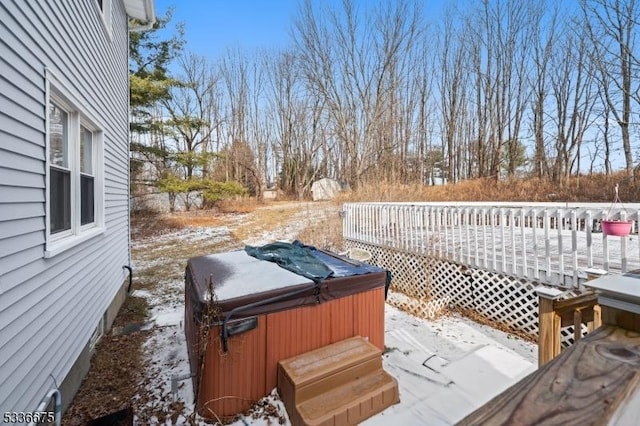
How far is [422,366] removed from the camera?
10.5 feet

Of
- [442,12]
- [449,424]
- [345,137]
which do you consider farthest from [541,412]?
[442,12]

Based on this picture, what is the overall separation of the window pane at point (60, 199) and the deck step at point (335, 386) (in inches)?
91.3

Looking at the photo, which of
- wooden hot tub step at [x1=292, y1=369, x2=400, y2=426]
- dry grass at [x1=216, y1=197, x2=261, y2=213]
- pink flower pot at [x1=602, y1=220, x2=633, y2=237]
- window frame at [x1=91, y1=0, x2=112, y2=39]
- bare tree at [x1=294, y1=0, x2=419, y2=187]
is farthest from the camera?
dry grass at [x1=216, y1=197, x2=261, y2=213]

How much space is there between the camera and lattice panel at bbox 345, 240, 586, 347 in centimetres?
404

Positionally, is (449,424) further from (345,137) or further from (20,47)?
(345,137)

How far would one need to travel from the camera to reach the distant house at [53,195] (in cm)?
187

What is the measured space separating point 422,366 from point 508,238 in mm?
3671

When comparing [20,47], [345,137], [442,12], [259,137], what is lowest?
[20,47]

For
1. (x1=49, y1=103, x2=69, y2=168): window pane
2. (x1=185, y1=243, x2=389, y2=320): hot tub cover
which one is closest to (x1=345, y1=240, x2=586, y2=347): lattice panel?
(x1=185, y1=243, x2=389, y2=320): hot tub cover

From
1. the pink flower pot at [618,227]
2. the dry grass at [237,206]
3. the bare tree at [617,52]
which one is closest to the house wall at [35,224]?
the pink flower pot at [618,227]

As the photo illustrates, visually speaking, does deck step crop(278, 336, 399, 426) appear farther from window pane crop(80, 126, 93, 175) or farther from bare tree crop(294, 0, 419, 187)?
bare tree crop(294, 0, 419, 187)

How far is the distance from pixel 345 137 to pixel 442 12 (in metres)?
8.57

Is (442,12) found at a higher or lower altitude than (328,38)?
higher

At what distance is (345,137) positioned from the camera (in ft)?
49.5
